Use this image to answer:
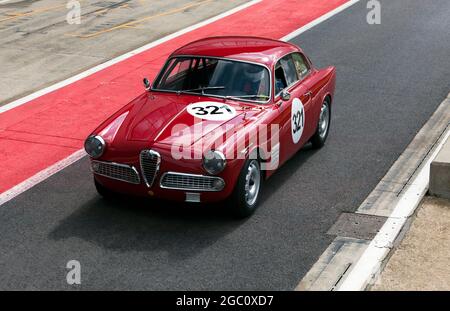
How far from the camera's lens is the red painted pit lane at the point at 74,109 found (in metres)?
10.9

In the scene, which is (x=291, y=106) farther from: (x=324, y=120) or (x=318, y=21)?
(x=318, y=21)

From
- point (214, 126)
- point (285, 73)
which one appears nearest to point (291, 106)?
point (285, 73)

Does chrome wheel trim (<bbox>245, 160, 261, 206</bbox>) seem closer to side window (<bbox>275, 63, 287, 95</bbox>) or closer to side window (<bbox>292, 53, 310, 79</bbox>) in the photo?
side window (<bbox>275, 63, 287, 95</bbox>)

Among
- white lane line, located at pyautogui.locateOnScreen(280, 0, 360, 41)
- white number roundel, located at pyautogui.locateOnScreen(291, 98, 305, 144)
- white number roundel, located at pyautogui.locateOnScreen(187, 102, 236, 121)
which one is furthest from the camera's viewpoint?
white lane line, located at pyautogui.locateOnScreen(280, 0, 360, 41)

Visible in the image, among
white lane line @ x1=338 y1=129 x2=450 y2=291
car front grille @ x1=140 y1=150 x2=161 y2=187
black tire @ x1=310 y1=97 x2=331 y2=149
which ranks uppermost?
car front grille @ x1=140 y1=150 x2=161 y2=187

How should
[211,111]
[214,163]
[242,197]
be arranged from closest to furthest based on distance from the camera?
[214,163]
[242,197]
[211,111]

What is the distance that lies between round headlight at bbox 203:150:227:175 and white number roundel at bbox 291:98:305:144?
1797mm

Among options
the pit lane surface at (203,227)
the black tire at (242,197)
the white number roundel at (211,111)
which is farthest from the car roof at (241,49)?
the black tire at (242,197)

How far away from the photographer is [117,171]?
857 centimetres

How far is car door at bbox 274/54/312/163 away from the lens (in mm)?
9547

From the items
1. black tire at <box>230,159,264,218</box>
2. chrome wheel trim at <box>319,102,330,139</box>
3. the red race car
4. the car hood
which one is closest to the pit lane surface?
black tire at <box>230,159,264,218</box>

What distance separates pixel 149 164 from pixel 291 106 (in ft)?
7.53

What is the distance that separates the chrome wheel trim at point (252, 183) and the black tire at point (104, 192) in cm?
161

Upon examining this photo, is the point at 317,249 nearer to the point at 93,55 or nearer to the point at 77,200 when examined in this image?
the point at 77,200
